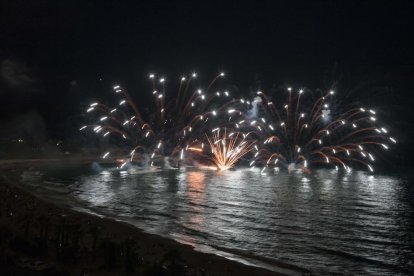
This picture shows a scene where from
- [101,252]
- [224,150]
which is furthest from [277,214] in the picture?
[224,150]

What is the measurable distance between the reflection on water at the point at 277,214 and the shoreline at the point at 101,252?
2.45 m

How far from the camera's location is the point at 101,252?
669 inches

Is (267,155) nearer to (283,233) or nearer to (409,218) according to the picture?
(409,218)

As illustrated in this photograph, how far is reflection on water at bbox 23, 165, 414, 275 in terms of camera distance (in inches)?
978

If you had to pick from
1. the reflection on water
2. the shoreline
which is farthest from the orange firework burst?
the shoreline

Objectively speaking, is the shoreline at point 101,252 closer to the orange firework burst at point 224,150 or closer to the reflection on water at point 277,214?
the reflection on water at point 277,214

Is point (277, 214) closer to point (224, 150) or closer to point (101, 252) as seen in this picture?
point (101, 252)

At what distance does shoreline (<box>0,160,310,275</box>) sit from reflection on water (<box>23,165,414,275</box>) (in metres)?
Answer: 2.45

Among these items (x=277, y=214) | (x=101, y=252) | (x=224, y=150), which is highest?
(x=224, y=150)

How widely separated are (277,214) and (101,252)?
22.7 meters

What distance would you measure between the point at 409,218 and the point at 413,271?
1720cm

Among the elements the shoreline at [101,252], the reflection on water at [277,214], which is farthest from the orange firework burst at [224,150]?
the shoreline at [101,252]

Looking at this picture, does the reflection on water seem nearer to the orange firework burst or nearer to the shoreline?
the shoreline

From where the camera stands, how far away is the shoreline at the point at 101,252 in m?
15.2
